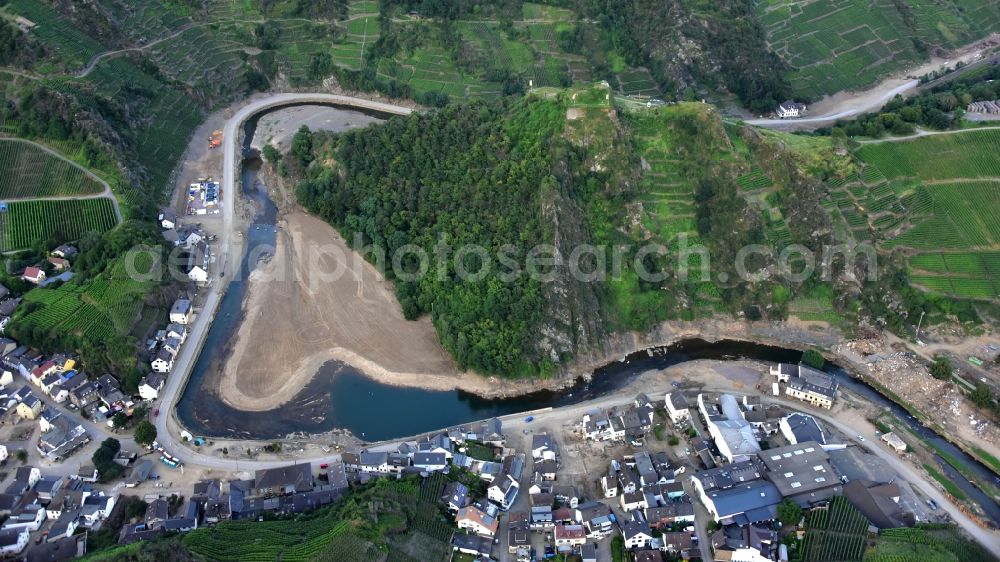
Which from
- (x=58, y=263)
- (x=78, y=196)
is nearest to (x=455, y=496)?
(x=58, y=263)

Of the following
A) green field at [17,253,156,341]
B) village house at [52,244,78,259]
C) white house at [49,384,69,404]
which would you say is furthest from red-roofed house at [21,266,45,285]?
white house at [49,384,69,404]

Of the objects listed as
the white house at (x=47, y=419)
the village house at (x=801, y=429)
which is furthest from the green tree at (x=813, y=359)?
the white house at (x=47, y=419)

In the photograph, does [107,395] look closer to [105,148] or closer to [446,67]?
[105,148]

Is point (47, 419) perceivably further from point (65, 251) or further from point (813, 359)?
point (813, 359)

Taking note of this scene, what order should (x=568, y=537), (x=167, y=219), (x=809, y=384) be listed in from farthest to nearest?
(x=167, y=219)
(x=809, y=384)
(x=568, y=537)

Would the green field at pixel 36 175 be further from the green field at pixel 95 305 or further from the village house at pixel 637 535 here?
the village house at pixel 637 535

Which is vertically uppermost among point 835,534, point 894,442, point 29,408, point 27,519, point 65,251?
point 65,251

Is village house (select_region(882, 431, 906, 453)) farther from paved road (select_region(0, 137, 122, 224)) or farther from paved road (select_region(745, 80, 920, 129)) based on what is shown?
paved road (select_region(0, 137, 122, 224))
